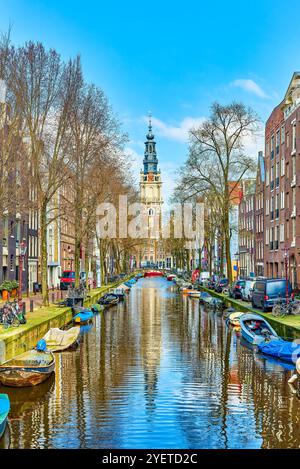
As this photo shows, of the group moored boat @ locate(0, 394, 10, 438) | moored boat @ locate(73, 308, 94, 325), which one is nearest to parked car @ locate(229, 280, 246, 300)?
moored boat @ locate(73, 308, 94, 325)

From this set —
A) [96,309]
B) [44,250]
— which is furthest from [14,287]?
[44,250]

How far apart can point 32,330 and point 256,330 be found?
12601 mm

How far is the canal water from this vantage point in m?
17.0

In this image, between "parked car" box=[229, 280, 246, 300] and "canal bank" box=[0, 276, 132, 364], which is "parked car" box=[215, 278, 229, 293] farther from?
"canal bank" box=[0, 276, 132, 364]

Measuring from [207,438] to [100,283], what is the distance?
73660 mm

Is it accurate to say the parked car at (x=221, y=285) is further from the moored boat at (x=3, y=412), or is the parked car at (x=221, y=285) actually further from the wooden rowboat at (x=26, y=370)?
the moored boat at (x=3, y=412)

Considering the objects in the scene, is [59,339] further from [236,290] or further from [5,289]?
[236,290]

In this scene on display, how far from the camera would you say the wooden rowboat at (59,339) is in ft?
105

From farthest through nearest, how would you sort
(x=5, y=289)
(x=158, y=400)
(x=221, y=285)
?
1. (x=221, y=285)
2. (x=5, y=289)
3. (x=158, y=400)

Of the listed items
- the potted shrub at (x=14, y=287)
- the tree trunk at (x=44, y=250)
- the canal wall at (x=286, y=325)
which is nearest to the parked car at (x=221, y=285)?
the potted shrub at (x=14, y=287)

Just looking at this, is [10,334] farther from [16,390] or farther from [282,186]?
[282,186]

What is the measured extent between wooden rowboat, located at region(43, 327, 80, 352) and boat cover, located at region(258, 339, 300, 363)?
9986 millimetres

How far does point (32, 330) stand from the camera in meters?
32.2

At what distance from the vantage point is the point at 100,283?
90062 millimetres
